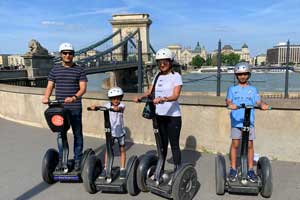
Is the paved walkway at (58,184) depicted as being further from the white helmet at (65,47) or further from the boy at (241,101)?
the white helmet at (65,47)

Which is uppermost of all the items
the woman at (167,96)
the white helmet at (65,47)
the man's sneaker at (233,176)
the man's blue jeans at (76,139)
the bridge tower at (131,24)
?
the bridge tower at (131,24)

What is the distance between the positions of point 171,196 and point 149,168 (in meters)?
0.47

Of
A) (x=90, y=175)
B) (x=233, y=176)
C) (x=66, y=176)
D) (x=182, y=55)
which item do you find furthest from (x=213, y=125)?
(x=182, y=55)

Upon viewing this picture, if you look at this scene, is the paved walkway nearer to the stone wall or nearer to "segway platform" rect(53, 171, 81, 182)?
"segway platform" rect(53, 171, 81, 182)

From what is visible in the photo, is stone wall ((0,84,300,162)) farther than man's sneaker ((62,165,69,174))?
Yes

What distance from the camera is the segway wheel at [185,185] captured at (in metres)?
3.18

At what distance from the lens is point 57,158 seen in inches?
157

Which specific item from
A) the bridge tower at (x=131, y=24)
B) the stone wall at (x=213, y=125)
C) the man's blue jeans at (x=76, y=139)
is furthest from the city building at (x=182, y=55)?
the man's blue jeans at (x=76, y=139)

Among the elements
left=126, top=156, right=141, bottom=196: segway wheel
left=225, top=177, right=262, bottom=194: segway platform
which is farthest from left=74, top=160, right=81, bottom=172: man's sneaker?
left=225, top=177, right=262, bottom=194: segway platform

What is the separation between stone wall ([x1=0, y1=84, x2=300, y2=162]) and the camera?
14.7ft

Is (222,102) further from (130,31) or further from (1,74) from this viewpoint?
(130,31)

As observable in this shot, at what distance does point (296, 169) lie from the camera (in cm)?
424

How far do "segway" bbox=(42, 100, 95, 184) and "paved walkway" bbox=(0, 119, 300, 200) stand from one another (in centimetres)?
11

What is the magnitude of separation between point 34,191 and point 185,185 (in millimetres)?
1714
